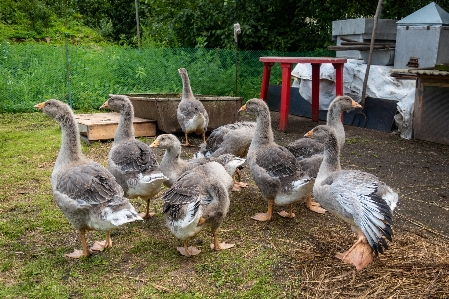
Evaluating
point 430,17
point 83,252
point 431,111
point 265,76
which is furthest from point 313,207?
point 430,17

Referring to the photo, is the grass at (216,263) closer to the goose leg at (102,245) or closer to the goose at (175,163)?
the goose leg at (102,245)

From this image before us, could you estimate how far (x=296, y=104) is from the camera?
11203mm

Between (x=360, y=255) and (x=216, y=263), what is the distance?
3.89ft

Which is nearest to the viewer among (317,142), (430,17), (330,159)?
(330,159)

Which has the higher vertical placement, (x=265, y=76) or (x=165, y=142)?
(x=265, y=76)

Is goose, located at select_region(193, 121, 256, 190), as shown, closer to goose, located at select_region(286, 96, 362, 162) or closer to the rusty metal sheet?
goose, located at select_region(286, 96, 362, 162)

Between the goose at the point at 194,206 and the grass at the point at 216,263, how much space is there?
0.87 ft

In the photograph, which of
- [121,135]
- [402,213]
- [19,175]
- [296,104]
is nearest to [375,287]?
[402,213]

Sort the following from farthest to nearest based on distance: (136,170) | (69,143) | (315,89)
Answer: (315,89)
(136,170)
(69,143)

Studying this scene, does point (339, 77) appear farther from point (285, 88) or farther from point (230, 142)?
point (230, 142)

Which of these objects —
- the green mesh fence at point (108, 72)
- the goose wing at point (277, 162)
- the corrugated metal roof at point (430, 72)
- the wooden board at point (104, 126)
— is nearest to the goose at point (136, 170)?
the goose wing at point (277, 162)

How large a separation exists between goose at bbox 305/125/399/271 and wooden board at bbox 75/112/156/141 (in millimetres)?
4650

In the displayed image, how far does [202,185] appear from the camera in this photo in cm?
385

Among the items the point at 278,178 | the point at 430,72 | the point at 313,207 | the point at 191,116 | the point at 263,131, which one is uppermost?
the point at 430,72
